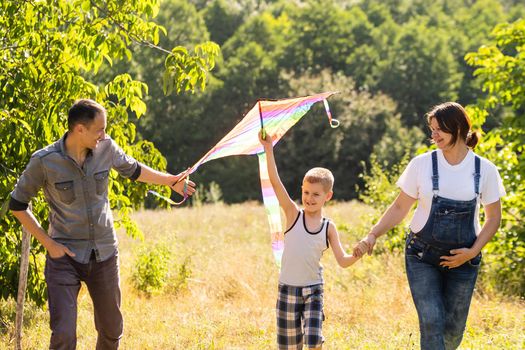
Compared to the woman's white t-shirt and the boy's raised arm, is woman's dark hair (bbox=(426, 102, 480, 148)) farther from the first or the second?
the boy's raised arm

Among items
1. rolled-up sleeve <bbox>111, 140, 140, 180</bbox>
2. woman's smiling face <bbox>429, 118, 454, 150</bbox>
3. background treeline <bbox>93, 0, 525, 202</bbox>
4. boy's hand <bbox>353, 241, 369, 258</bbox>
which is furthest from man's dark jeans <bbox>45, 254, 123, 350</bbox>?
background treeline <bbox>93, 0, 525, 202</bbox>

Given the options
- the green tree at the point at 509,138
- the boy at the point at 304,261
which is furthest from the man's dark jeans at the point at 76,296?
the green tree at the point at 509,138

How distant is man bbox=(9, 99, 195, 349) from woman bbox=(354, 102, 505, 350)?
1.94 meters

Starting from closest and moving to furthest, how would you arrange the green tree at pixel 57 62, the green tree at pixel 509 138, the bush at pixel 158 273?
the green tree at pixel 57 62, the bush at pixel 158 273, the green tree at pixel 509 138

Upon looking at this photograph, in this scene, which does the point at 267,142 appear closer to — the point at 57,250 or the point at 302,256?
the point at 302,256

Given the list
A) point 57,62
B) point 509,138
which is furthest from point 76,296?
point 509,138

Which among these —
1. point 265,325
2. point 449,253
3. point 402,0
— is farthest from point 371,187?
point 402,0

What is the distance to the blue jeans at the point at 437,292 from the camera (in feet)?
16.7

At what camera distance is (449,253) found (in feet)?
16.7

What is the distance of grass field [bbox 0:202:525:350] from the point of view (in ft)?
23.7

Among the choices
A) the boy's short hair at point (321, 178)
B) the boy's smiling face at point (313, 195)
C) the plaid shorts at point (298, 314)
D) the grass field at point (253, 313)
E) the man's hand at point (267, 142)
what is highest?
the man's hand at point (267, 142)

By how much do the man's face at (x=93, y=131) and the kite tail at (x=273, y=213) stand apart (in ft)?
4.24

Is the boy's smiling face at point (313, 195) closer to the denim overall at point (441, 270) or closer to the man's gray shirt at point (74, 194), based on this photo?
the denim overall at point (441, 270)

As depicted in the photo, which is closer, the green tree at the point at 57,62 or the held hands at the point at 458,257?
the held hands at the point at 458,257
